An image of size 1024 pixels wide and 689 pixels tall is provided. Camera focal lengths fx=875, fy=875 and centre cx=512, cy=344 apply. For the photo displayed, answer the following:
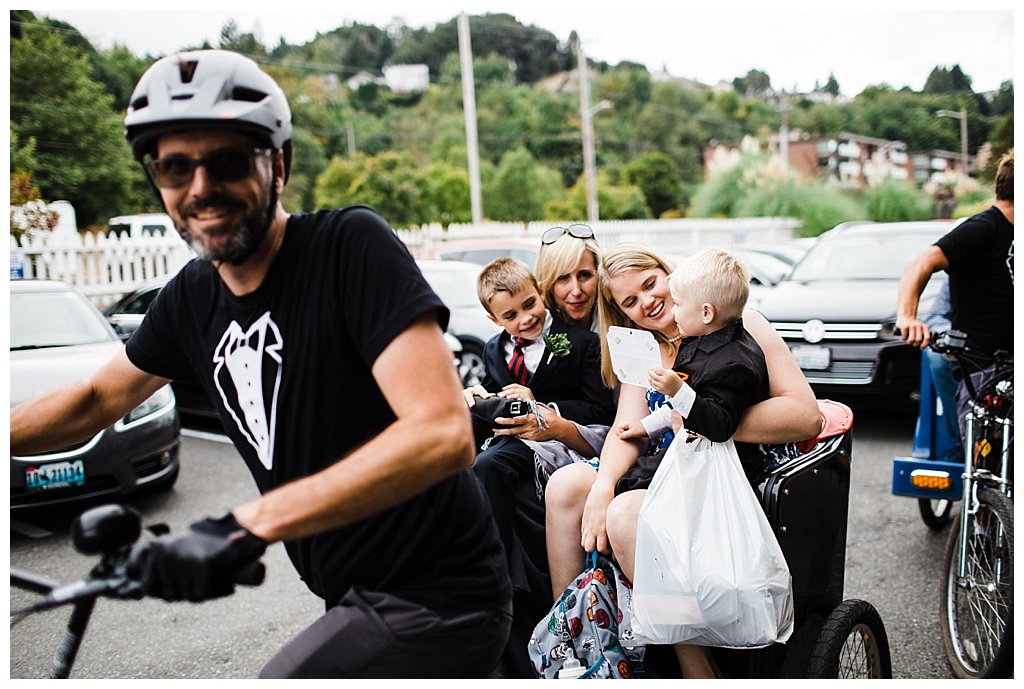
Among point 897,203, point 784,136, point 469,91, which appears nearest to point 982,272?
point 469,91

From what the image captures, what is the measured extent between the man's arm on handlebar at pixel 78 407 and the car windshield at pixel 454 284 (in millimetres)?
7766

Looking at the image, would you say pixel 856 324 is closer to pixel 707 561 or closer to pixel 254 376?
pixel 707 561

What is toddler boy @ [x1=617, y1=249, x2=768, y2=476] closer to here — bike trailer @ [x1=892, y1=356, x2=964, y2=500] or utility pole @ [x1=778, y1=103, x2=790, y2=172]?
bike trailer @ [x1=892, y1=356, x2=964, y2=500]

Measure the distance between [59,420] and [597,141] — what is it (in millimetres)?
54092

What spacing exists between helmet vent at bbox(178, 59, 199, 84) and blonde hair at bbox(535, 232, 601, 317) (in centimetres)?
182

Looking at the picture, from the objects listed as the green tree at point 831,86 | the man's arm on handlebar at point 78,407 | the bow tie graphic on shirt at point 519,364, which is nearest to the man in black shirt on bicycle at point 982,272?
the bow tie graphic on shirt at point 519,364

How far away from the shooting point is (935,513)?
5.17 m

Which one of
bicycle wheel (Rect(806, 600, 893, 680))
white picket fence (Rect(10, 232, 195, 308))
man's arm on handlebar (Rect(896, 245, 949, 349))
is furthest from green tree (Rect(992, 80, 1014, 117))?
white picket fence (Rect(10, 232, 195, 308))

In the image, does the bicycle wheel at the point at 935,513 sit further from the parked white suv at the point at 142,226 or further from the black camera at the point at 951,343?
the parked white suv at the point at 142,226

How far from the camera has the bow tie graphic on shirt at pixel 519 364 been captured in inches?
126

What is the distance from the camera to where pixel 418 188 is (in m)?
31.4

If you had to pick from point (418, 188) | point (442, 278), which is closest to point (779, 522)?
point (442, 278)

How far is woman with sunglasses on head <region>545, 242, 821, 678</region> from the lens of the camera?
2482 mm

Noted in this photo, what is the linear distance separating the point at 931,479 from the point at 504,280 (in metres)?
2.41
